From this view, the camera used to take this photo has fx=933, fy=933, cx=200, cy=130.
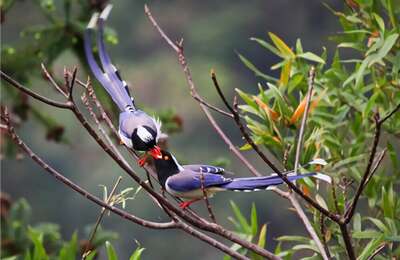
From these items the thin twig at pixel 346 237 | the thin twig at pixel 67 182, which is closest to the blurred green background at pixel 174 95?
the thin twig at pixel 346 237

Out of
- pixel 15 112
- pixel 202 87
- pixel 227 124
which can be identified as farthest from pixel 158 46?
pixel 15 112

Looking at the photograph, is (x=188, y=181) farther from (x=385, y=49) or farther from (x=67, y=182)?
(x=385, y=49)

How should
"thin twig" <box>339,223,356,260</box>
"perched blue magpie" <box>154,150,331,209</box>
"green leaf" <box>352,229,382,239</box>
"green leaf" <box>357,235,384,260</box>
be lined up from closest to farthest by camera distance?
"thin twig" <box>339,223,356,260</box>
"perched blue magpie" <box>154,150,331,209</box>
"green leaf" <box>357,235,384,260</box>
"green leaf" <box>352,229,382,239</box>

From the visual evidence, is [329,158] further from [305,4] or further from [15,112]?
[305,4]

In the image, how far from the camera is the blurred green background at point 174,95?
1280 cm

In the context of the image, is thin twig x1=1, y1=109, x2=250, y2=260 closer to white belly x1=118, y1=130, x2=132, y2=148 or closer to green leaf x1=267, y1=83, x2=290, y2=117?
white belly x1=118, y1=130, x2=132, y2=148

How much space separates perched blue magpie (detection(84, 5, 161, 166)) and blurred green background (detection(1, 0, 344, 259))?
882 cm

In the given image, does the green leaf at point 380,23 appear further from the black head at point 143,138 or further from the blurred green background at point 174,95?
the blurred green background at point 174,95

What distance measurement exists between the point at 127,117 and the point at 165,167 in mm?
120

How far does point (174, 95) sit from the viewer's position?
627 inches

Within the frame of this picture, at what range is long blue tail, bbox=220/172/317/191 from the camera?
1579mm

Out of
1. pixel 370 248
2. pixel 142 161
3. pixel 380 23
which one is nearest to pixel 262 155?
pixel 142 161

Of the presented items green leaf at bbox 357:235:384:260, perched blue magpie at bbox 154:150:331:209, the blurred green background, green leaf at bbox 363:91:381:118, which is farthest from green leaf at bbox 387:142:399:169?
the blurred green background

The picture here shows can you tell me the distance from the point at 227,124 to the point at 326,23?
8.85 feet
